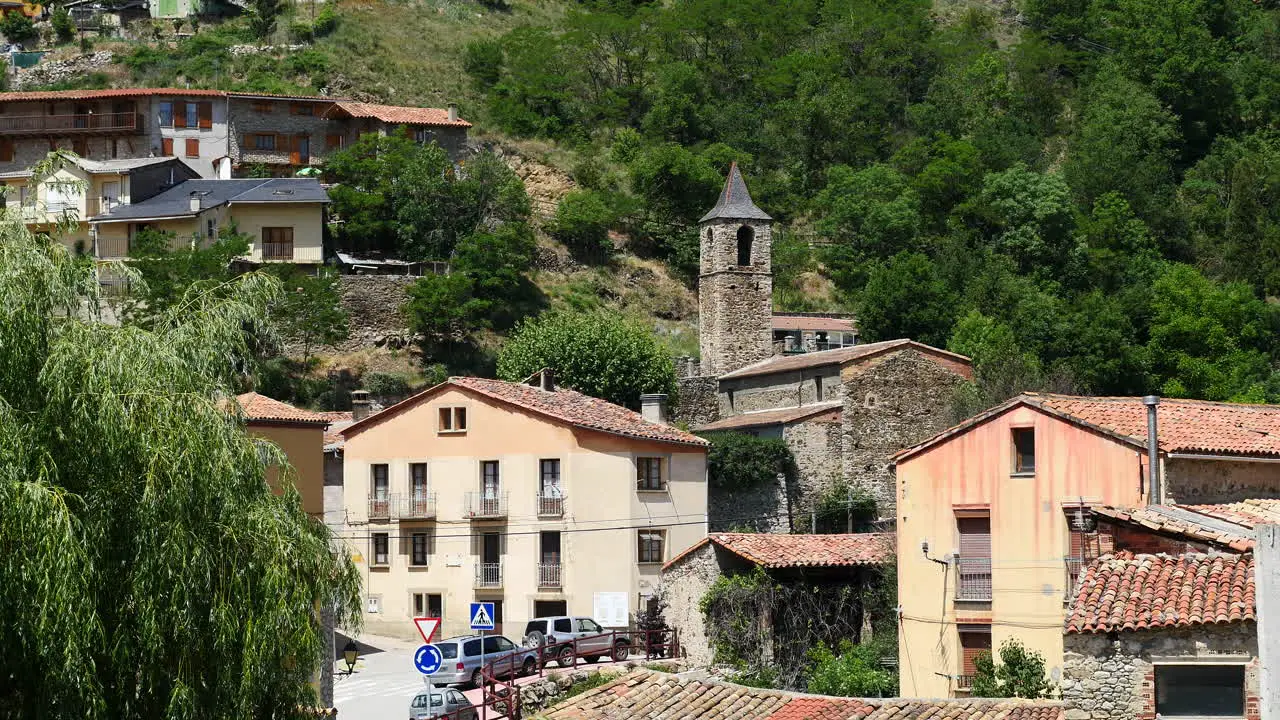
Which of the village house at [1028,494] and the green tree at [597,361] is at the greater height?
the green tree at [597,361]

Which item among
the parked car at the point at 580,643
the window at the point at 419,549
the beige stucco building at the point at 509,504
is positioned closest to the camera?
the parked car at the point at 580,643

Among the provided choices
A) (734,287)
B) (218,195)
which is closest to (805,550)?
(734,287)

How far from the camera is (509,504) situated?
50812mm

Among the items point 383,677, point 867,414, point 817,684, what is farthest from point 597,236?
point 817,684

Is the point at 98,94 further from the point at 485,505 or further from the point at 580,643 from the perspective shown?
the point at 580,643

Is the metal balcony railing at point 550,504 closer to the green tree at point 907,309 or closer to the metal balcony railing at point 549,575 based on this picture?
the metal balcony railing at point 549,575

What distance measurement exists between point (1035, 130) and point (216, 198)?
44.3 meters

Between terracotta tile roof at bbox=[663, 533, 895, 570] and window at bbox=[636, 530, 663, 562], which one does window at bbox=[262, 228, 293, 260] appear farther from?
terracotta tile roof at bbox=[663, 533, 895, 570]

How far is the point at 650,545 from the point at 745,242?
80.0ft

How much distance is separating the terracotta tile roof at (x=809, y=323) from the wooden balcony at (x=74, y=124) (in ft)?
90.8

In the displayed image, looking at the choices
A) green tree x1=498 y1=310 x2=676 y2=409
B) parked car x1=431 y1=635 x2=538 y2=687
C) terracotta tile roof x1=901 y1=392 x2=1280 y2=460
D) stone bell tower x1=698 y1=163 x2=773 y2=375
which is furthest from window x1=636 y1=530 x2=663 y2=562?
stone bell tower x1=698 y1=163 x2=773 y2=375

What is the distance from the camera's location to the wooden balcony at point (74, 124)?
81.1 meters

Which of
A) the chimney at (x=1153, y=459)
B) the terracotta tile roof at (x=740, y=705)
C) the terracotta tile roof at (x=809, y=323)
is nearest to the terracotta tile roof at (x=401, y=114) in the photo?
the terracotta tile roof at (x=809, y=323)

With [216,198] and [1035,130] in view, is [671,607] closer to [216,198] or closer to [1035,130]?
[216,198]
